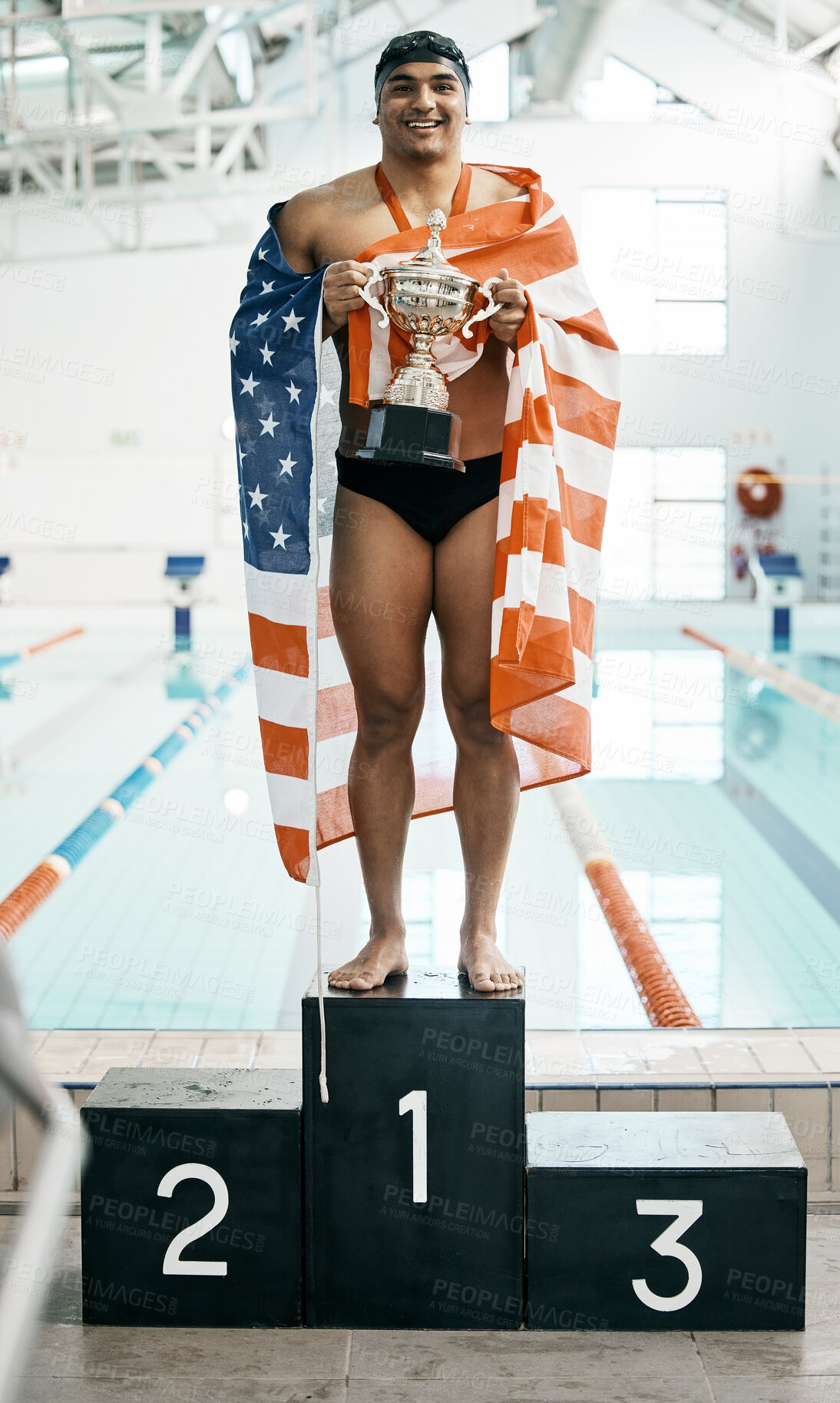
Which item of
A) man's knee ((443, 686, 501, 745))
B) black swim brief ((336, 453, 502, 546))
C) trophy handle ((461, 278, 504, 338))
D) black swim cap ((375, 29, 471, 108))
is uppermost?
black swim cap ((375, 29, 471, 108))

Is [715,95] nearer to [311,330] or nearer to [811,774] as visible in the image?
[811,774]

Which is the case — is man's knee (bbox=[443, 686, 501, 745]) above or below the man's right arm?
below

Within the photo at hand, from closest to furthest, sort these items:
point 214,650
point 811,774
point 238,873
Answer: point 238,873 → point 811,774 → point 214,650

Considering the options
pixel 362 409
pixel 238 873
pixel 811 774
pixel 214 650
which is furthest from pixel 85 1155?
pixel 214 650

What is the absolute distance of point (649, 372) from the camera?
15039 mm

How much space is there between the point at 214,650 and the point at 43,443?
396 centimetres

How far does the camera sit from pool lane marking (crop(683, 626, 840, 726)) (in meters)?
8.42

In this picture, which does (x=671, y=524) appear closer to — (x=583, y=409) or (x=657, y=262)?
(x=657, y=262)

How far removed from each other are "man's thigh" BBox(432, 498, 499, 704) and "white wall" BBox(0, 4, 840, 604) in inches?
471

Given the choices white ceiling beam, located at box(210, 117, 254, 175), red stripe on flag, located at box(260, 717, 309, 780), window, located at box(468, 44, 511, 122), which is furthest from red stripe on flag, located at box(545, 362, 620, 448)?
window, located at box(468, 44, 511, 122)

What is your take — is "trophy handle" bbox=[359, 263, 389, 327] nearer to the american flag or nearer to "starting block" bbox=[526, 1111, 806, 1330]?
the american flag

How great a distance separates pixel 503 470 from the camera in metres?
2.08

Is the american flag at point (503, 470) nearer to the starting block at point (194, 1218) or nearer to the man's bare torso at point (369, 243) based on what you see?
the man's bare torso at point (369, 243)

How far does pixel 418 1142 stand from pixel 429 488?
3.19ft
